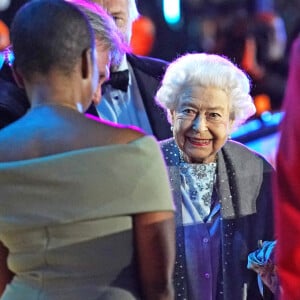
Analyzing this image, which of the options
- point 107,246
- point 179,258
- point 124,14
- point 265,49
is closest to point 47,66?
point 107,246

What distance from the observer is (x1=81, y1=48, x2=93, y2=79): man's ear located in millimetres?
2045

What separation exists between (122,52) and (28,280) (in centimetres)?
101

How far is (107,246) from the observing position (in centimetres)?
202

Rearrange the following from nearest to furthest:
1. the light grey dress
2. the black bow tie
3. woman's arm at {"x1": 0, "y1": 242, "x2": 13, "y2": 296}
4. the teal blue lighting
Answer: the light grey dress → woman's arm at {"x1": 0, "y1": 242, "x2": 13, "y2": 296} → the black bow tie → the teal blue lighting

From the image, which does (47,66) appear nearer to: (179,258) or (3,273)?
(3,273)

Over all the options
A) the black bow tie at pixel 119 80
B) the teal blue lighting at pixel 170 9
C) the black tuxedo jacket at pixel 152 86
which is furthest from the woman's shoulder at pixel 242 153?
the teal blue lighting at pixel 170 9

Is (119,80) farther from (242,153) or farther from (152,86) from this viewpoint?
(242,153)

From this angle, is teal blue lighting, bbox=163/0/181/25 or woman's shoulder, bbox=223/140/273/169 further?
teal blue lighting, bbox=163/0/181/25

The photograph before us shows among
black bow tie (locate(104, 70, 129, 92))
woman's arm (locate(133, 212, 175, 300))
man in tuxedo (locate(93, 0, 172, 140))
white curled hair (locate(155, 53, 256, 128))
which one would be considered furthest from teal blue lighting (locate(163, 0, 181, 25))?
woman's arm (locate(133, 212, 175, 300))

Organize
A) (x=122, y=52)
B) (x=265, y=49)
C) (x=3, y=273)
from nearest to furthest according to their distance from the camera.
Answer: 1. (x=3, y=273)
2. (x=122, y=52)
3. (x=265, y=49)

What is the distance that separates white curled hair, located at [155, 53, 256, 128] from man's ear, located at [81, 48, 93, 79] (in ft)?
2.83

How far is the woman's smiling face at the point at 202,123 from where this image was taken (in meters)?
2.86

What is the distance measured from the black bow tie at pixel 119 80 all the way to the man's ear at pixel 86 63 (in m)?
0.99

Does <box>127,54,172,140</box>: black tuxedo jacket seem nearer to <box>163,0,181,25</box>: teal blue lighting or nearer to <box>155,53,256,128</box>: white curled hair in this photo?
Answer: <box>155,53,256,128</box>: white curled hair
